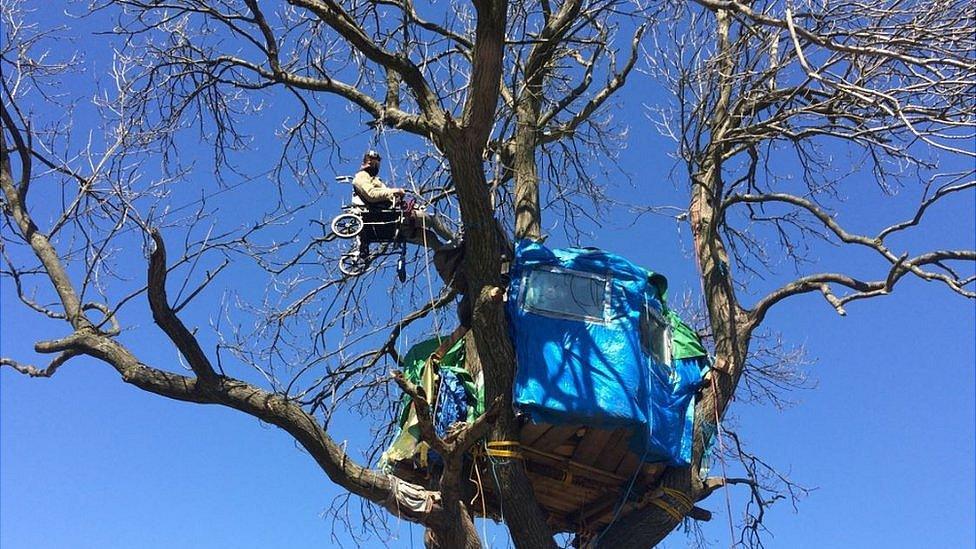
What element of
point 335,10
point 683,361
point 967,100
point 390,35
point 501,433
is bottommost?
point 501,433

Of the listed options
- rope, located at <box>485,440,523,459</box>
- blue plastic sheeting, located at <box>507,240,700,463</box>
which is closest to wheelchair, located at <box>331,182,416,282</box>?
blue plastic sheeting, located at <box>507,240,700,463</box>

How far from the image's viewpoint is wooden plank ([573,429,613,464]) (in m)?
5.96

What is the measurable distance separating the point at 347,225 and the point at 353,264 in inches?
13.1

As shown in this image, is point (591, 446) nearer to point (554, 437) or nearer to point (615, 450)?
point (615, 450)

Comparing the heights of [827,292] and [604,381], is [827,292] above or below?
above

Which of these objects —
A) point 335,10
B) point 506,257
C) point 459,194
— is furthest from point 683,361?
point 335,10

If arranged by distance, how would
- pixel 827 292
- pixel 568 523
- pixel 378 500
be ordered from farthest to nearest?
pixel 568 523 → pixel 827 292 → pixel 378 500

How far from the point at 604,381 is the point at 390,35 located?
3.27m

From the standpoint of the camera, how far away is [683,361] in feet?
21.4

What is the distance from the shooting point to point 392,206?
20.7 ft

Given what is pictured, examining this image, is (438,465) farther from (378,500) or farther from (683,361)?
(683,361)

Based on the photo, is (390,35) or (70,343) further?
(390,35)

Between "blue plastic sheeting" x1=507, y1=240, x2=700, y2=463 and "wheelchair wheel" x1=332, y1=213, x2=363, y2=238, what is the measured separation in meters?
1.05

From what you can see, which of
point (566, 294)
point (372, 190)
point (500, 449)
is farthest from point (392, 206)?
point (500, 449)
